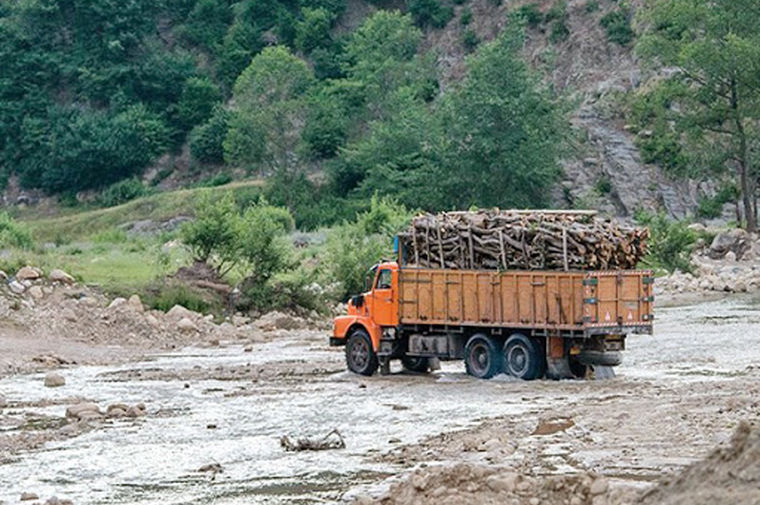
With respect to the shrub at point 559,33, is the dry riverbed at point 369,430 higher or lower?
lower

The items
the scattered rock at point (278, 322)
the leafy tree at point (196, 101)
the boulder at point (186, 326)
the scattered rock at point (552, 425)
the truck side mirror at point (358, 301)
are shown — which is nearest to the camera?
the scattered rock at point (552, 425)

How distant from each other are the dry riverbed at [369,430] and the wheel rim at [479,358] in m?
0.57

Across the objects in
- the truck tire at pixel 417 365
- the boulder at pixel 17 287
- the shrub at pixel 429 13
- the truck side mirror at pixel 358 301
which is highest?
the shrub at pixel 429 13

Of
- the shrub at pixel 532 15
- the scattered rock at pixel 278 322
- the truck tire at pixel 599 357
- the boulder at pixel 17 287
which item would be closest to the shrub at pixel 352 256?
the scattered rock at pixel 278 322

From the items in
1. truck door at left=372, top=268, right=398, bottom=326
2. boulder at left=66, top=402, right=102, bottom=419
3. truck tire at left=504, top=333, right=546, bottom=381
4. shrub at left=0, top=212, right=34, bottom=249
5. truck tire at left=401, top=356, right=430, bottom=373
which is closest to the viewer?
boulder at left=66, top=402, right=102, bottom=419

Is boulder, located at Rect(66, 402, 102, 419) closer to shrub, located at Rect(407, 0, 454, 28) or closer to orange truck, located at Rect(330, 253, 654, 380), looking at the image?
orange truck, located at Rect(330, 253, 654, 380)

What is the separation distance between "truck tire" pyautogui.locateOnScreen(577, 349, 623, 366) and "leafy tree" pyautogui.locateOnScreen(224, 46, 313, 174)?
63299mm

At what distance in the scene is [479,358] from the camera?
1131 inches

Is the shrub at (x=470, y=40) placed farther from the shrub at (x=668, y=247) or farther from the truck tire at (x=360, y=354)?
the truck tire at (x=360, y=354)

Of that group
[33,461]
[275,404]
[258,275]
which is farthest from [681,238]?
[33,461]

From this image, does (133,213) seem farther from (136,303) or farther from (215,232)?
(136,303)

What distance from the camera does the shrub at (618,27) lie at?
3602 inches

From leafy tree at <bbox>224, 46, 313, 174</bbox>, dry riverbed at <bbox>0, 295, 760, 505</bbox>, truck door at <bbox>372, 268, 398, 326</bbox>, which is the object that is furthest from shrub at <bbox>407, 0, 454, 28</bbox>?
truck door at <bbox>372, 268, 398, 326</bbox>

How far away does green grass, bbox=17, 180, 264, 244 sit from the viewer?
288 ft
